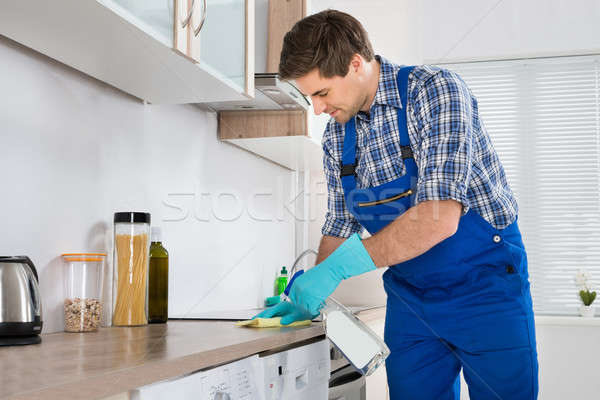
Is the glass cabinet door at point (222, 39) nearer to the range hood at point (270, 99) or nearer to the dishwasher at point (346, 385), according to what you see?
the range hood at point (270, 99)

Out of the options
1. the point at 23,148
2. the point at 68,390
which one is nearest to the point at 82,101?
the point at 23,148

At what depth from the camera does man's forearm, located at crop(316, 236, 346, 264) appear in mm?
1615

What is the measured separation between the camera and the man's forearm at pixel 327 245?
63.6 inches

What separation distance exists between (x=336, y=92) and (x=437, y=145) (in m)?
0.29

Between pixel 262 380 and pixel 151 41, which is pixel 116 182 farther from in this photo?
pixel 262 380

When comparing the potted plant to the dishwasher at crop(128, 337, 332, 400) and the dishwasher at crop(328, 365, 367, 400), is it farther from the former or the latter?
the dishwasher at crop(128, 337, 332, 400)

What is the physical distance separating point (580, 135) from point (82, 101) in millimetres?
2532

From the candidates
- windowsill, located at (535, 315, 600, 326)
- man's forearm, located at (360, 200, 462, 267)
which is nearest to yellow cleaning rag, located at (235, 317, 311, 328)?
man's forearm, located at (360, 200, 462, 267)

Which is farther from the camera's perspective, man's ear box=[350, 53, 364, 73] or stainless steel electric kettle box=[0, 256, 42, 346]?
man's ear box=[350, 53, 364, 73]

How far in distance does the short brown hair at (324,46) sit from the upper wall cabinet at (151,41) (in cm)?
21

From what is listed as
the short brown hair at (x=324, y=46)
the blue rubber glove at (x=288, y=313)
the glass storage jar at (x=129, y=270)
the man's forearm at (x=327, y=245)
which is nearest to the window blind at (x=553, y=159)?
Answer: the man's forearm at (x=327, y=245)

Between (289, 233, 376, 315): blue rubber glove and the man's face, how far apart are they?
0.32 meters

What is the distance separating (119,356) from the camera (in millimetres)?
934

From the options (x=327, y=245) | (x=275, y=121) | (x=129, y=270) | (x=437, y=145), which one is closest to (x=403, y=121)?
(x=437, y=145)
